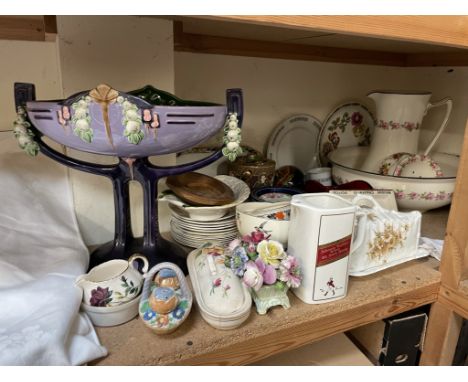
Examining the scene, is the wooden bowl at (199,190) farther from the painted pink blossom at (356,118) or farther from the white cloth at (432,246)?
the painted pink blossom at (356,118)

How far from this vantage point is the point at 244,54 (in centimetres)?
94

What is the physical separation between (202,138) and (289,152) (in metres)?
0.56

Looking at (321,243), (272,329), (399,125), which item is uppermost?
(399,125)

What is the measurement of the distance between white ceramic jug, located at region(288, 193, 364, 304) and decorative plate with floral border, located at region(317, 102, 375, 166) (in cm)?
54

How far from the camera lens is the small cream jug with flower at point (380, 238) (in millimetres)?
631

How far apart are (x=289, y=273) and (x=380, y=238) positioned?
0.21 meters

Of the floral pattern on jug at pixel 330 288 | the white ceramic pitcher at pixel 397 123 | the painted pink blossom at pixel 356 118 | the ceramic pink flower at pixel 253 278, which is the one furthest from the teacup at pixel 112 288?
the painted pink blossom at pixel 356 118

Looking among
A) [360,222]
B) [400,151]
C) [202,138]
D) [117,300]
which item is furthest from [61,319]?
[400,151]

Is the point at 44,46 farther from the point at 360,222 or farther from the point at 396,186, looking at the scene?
the point at 396,186

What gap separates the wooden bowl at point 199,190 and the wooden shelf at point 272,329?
18 cm

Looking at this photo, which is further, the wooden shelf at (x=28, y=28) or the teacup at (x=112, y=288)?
the wooden shelf at (x=28, y=28)

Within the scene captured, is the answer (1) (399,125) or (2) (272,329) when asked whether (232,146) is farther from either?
(1) (399,125)

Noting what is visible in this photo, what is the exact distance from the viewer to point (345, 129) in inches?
44.2

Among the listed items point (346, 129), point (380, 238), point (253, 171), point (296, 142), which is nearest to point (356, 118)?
point (346, 129)
